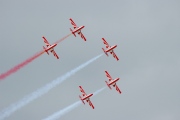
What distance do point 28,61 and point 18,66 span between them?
3088 mm

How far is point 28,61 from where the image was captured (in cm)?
19875

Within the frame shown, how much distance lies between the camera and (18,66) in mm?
197875

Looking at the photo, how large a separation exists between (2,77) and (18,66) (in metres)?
5.27

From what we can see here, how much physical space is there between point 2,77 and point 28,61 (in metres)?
8.34

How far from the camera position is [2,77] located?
645 feet
